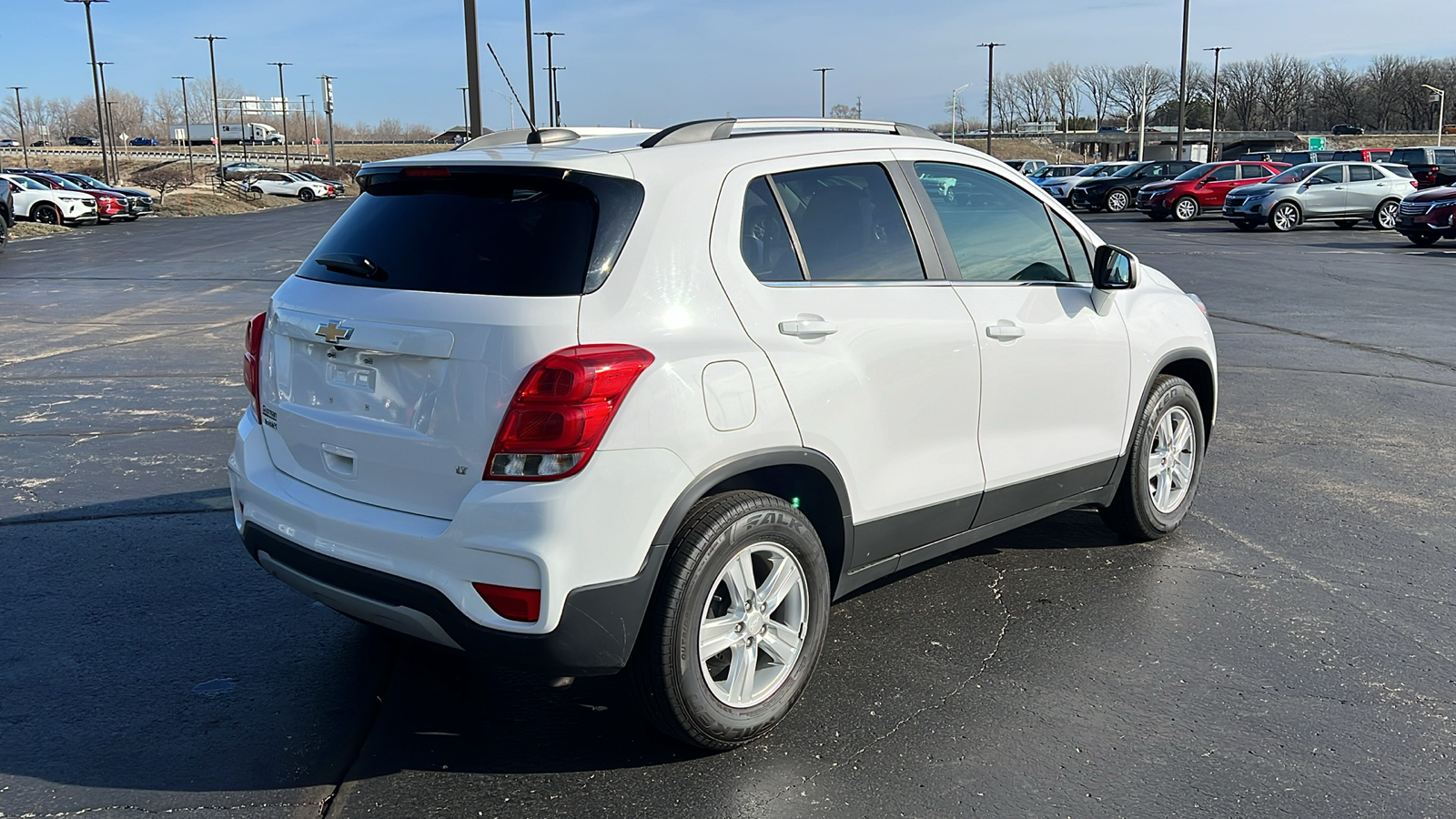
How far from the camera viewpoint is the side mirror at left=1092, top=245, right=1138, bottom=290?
15.6 feet

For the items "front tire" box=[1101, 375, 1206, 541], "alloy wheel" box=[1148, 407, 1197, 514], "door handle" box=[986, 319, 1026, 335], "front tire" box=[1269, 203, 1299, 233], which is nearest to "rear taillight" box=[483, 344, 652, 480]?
"door handle" box=[986, 319, 1026, 335]

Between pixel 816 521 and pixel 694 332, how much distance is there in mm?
871

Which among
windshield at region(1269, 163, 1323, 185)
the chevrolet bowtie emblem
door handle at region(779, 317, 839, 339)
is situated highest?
windshield at region(1269, 163, 1323, 185)

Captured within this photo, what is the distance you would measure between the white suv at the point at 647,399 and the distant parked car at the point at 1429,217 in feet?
77.3

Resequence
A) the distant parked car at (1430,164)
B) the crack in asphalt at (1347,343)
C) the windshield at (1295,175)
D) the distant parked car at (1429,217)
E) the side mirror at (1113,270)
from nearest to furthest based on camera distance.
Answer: the side mirror at (1113,270) → the crack in asphalt at (1347,343) → the distant parked car at (1429,217) → the windshield at (1295,175) → the distant parked car at (1430,164)

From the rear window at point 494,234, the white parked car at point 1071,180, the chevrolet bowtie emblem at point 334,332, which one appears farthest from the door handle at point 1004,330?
the white parked car at point 1071,180

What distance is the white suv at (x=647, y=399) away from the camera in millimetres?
3107

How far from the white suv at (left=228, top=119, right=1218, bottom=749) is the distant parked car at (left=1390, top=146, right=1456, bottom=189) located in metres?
38.7

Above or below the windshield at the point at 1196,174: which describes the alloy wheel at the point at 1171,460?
below

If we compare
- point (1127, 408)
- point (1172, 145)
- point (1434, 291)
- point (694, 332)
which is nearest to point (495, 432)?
point (694, 332)

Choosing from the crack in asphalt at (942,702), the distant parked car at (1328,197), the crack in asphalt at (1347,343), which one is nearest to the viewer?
the crack in asphalt at (942,702)

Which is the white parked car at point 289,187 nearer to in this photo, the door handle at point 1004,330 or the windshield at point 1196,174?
the windshield at point 1196,174

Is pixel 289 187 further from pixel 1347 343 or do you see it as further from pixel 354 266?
pixel 354 266

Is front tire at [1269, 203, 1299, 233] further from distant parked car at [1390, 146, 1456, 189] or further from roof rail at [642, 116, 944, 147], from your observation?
roof rail at [642, 116, 944, 147]
